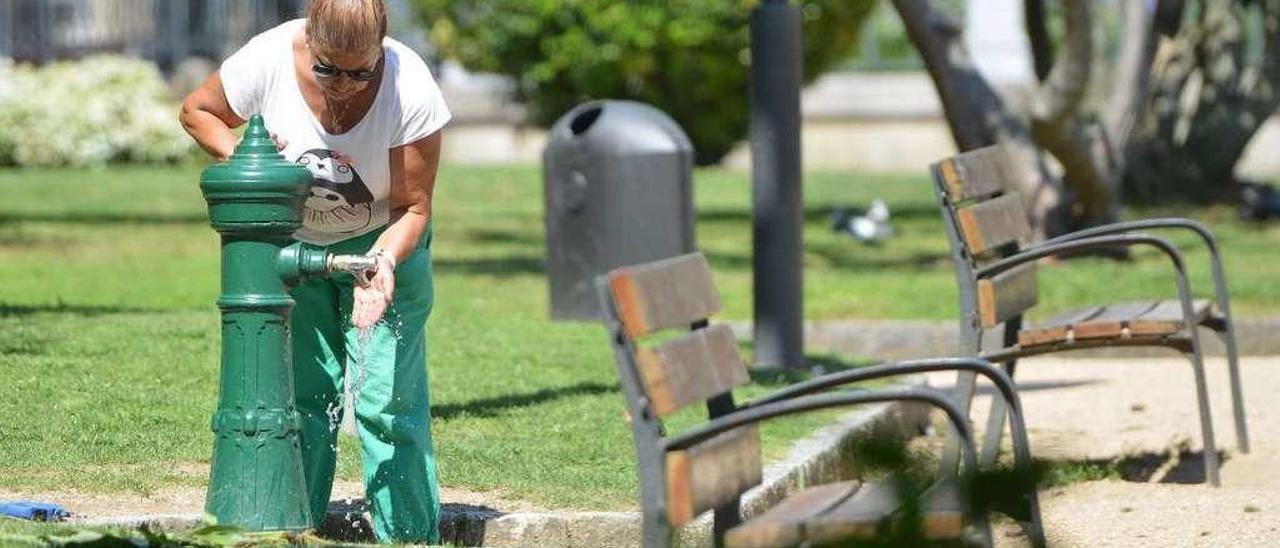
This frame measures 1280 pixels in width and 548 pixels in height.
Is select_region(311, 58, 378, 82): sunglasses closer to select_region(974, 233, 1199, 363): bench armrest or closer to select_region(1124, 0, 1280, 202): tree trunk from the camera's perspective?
select_region(974, 233, 1199, 363): bench armrest

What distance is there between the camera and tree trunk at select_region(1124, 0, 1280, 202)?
716 inches

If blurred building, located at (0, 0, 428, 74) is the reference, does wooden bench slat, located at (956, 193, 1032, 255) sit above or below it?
below

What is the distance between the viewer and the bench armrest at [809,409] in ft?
11.9

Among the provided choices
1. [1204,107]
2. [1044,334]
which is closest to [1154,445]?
[1044,334]

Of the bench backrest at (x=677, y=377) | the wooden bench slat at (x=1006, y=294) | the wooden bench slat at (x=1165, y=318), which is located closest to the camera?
the bench backrest at (x=677, y=377)

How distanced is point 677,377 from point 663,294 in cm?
17

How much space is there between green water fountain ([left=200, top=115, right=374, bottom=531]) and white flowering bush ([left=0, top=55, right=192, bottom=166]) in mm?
17848

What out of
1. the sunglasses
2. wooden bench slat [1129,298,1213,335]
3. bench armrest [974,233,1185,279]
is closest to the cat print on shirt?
the sunglasses

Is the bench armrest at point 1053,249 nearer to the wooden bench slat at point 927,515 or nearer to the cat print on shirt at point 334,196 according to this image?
the cat print on shirt at point 334,196

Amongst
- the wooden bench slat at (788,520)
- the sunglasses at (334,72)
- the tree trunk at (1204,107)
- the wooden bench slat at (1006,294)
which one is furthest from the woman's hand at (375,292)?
the tree trunk at (1204,107)

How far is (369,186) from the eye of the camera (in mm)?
4797

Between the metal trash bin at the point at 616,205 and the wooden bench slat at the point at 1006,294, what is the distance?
3224mm

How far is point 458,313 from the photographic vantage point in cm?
1033

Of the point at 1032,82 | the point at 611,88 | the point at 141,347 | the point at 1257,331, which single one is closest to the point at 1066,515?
the point at 141,347
